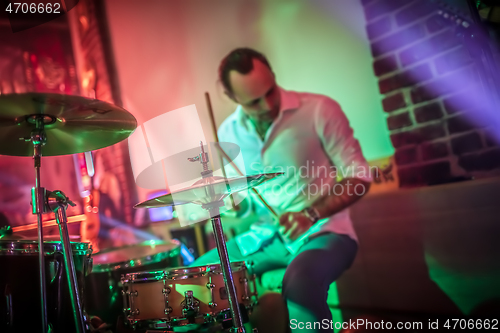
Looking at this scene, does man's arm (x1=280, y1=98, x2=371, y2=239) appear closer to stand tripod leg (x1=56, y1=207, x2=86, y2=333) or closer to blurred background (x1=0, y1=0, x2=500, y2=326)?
blurred background (x1=0, y1=0, x2=500, y2=326)

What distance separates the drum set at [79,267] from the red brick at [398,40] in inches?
37.8

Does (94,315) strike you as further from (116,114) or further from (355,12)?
(355,12)

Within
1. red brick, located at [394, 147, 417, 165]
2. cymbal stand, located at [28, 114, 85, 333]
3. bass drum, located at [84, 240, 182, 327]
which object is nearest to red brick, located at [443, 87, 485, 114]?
red brick, located at [394, 147, 417, 165]

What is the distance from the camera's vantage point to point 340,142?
1796 millimetres

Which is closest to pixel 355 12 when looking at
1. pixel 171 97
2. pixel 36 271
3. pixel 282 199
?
pixel 282 199

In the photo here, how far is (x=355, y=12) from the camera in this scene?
5.80ft

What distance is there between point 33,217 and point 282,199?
1.78 metres

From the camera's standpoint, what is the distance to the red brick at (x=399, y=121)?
164cm

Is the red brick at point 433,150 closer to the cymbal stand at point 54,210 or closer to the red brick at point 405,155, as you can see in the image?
the red brick at point 405,155

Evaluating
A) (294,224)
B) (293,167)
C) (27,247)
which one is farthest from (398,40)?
(27,247)

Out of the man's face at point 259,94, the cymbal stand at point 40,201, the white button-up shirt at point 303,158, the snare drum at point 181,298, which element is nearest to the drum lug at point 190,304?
the snare drum at point 181,298

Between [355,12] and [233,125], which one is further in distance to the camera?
[233,125]

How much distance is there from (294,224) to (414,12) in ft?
3.71

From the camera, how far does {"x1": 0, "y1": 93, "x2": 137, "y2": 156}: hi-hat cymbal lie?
1.14 metres
